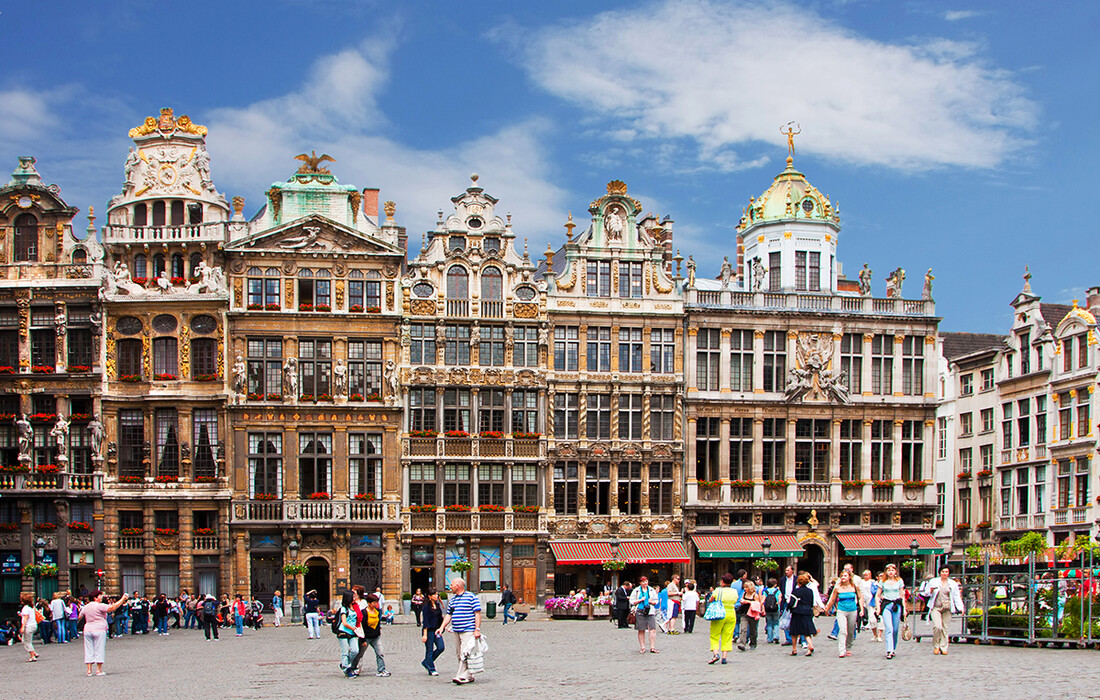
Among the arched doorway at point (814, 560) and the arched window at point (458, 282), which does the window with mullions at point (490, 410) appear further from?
the arched doorway at point (814, 560)

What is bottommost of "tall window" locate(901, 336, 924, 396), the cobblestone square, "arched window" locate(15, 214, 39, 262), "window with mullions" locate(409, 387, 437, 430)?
the cobblestone square

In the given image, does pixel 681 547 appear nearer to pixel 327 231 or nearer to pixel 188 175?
pixel 327 231

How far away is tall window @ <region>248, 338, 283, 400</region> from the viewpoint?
5425 centimetres

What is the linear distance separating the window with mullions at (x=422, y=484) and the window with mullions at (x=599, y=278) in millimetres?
9694

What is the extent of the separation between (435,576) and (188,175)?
712 inches

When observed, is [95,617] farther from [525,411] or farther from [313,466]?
[525,411]

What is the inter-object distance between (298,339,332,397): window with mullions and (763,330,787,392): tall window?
17.6 metres

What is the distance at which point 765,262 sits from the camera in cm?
6056

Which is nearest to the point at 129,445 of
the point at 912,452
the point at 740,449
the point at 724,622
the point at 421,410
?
the point at 421,410

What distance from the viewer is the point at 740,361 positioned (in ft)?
192

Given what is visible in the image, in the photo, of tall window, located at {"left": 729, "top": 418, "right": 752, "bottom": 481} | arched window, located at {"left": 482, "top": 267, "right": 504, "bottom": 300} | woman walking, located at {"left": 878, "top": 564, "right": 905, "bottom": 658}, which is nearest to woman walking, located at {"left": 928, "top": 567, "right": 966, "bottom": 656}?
woman walking, located at {"left": 878, "top": 564, "right": 905, "bottom": 658}

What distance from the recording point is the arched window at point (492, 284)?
185 ft

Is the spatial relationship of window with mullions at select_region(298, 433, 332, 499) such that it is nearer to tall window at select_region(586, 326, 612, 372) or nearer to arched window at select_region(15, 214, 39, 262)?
tall window at select_region(586, 326, 612, 372)

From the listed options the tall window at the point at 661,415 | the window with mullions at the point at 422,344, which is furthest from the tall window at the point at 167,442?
the tall window at the point at 661,415
